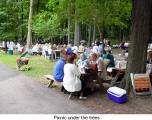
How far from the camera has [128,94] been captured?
5.38m

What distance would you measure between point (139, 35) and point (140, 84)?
1561 millimetres

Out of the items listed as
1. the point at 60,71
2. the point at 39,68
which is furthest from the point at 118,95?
the point at 39,68

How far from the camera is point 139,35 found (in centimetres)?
507

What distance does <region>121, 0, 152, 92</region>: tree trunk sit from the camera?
16.4ft

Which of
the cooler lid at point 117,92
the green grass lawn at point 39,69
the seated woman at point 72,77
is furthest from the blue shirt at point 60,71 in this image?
the cooler lid at point 117,92

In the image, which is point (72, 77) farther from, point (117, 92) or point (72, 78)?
point (117, 92)

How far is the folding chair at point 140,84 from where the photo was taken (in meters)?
5.23

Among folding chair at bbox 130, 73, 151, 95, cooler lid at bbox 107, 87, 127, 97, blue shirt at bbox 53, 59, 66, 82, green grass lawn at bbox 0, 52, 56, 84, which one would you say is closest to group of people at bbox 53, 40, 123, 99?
blue shirt at bbox 53, 59, 66, 82

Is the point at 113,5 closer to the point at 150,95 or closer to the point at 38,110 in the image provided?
the point at 150,95

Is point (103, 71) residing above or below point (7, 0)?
below

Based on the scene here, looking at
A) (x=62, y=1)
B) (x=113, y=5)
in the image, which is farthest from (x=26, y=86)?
(x=113, y=5)

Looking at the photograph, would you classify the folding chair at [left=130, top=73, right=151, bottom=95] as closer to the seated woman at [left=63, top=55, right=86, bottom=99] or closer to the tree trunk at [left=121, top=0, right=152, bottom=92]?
the tree trunk at [left=121, top=0, right=152, bottom=92]

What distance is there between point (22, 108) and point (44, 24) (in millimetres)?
11005

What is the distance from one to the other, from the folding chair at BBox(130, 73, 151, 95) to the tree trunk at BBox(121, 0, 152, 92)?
0.59ft
